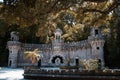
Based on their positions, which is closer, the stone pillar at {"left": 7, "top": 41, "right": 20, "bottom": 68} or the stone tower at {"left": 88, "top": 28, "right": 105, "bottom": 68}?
the stone tower at {"left": 88, "top": 28, "right": 105, "bottom": 68}

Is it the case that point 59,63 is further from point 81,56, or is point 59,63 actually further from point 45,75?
point 45,75

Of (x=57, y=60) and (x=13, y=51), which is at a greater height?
(x=13, y=51)

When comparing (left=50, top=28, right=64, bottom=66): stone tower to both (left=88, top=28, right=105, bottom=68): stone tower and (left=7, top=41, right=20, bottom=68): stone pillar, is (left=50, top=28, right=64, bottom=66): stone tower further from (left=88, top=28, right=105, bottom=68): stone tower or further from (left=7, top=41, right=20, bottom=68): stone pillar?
(left=88, top=28, right=105, bottom=68): stone tower

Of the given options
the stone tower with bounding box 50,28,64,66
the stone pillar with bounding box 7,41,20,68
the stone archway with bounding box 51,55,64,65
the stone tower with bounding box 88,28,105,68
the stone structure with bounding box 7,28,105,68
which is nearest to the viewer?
the stone tower with bounding box 88,28,105,68

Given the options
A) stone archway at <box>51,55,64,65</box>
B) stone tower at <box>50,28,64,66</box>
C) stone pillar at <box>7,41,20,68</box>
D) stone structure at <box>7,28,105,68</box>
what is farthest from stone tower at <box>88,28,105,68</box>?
stone pillar at <box>7,41,20,68</box>

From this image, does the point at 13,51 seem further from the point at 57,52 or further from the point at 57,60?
the point at 57,60

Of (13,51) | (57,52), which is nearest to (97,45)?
(57,52)

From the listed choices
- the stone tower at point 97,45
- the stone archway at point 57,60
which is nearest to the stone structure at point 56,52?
the stone archway at point 57,60

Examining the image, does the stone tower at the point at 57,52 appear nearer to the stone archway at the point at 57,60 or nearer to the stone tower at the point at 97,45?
the stone archway at the point at 57,60

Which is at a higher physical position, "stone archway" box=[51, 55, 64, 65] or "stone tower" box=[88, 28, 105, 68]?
"stone tower" box=[88, 28, 105, 68]

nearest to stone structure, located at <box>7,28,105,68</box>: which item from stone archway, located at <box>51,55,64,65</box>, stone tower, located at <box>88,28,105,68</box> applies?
stone archway, located at <box>51,55,64,65</box>

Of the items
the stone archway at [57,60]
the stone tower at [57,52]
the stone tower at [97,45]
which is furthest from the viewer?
the stone archway at [57,60]

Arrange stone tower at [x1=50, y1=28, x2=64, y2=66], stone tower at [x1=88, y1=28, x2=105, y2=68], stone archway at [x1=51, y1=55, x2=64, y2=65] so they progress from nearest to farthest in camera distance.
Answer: stone tower at [x1=88, y1=28, x2=105, y2=68], stone tower at [x1=50, y1=28, x2=64, y2=66], stone archway at [x1=51, y1=55, x2=64, y2=65]

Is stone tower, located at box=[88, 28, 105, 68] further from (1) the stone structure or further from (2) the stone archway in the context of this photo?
(2) the stone archway
